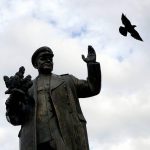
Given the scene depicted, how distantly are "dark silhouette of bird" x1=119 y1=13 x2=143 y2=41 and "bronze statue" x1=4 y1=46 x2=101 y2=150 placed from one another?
1.52 metres

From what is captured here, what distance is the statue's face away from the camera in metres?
10.7

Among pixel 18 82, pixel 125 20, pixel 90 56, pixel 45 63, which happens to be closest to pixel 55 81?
pixel 45 63

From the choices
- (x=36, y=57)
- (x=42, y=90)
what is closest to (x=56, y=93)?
(x=42, y=90)

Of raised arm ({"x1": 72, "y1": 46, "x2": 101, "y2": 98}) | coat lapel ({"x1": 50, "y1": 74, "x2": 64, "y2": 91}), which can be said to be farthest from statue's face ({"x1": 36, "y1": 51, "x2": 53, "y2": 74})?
raised arm ({"x1": 72, "y1": 46, "x2": 101, "y2": 98})

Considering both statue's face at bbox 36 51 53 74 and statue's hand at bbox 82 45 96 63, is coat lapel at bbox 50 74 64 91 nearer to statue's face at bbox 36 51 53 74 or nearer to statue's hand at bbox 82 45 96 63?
statue's face at bbox 36 51 53 74

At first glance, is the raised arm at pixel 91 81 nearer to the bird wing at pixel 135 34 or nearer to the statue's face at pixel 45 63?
the statue's face at pixel 45 63

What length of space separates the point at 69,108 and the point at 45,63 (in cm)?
109

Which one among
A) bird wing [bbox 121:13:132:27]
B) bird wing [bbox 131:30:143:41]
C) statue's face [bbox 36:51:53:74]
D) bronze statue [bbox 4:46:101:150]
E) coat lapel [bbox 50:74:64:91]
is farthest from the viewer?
bird wing [bbox 121:13:132:27]

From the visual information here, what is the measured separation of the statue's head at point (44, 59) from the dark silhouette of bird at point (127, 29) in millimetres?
1790

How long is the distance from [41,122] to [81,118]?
2.44 ft

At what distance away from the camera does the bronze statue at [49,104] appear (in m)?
9.71

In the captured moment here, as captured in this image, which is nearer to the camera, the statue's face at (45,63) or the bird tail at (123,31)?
the statue's face at (45,63)

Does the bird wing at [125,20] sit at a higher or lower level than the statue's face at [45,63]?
higher

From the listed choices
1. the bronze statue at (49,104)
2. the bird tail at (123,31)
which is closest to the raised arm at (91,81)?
the bronze statue at (49,104)
